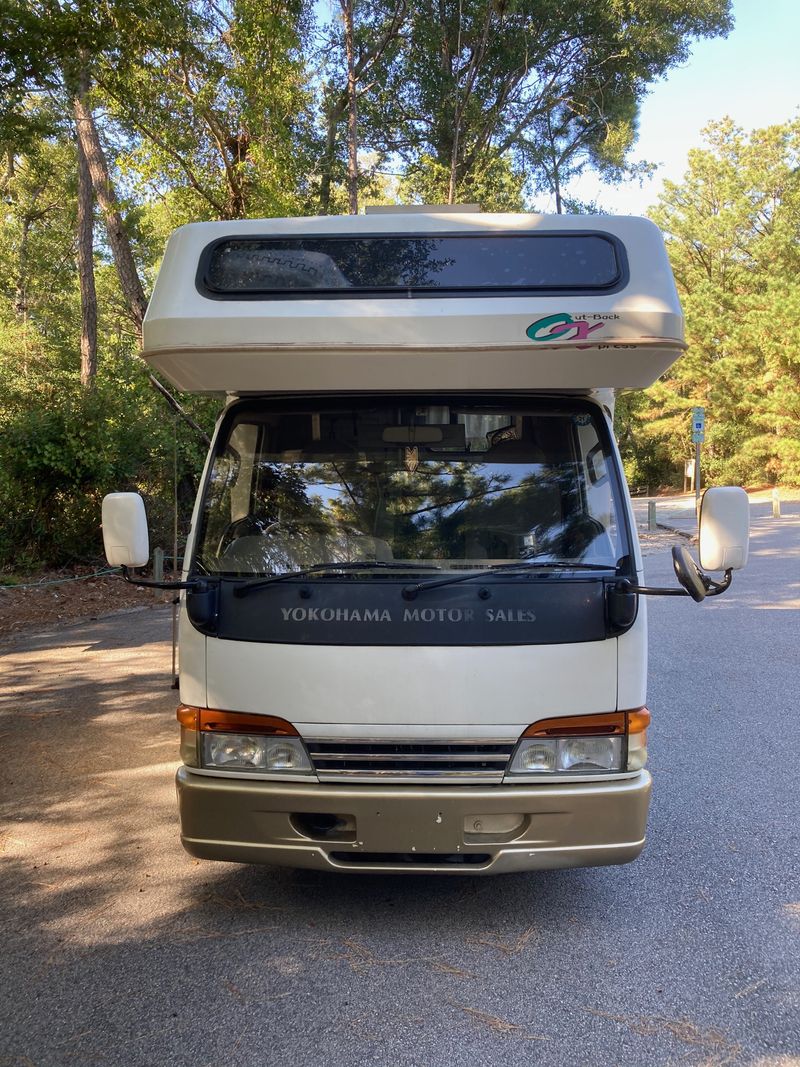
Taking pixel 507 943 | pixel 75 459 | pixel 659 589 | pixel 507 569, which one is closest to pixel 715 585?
pixel 659 589

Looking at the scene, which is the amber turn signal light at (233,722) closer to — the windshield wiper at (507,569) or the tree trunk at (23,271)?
the windshield wiper at (507,569)

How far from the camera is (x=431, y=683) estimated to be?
355cm

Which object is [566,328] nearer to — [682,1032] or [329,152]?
[682,1032]

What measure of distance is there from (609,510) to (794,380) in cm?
3783

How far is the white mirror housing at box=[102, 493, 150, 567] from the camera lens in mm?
3920

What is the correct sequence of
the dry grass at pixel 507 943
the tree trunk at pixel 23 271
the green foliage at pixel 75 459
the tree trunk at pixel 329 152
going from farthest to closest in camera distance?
the tree trunk at pixel 23 271 < the tree trunk at pixel 329 152 < the green foliage at pixel 75 459 < the dry grass at pixel 507 943

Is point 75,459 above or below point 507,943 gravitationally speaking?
above

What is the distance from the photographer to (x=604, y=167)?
2473 centimetres

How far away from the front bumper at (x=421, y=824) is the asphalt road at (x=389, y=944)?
393mm

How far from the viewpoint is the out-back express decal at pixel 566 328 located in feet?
12.1

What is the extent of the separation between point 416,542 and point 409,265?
119 centimetres

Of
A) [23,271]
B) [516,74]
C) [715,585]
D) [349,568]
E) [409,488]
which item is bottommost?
[715,585]

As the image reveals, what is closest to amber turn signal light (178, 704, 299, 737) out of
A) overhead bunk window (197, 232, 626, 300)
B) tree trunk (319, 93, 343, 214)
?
overhead bunk window (197, 232, 626, 300)

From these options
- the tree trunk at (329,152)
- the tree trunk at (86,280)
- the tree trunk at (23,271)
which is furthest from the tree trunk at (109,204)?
the tree trunk at (23,271)
